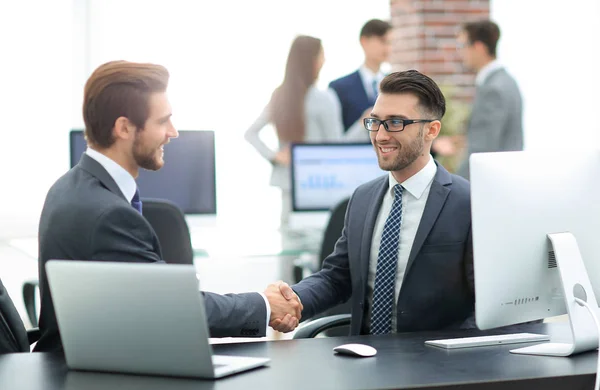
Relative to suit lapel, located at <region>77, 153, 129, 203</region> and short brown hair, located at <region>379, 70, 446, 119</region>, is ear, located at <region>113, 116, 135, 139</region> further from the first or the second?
short brown hair, located at <region>379, 70, 446, 119</region>

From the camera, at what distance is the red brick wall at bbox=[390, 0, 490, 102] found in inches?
276

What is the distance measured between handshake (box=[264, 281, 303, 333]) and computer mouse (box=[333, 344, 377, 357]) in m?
0.48

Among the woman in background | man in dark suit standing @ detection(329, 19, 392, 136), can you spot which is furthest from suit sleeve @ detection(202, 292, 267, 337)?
man in dark suit standing @ detection(329, 19, 392, 136)

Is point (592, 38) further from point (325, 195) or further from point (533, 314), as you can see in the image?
point (533, 314)

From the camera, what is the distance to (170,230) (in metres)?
3.33

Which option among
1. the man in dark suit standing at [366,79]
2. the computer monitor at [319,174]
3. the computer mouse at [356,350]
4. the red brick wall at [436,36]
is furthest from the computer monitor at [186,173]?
the red brick wall at [436,36]

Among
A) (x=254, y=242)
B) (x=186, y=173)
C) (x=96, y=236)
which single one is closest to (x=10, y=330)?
(x=96, y=236)

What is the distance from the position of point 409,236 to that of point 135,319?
1.03 m

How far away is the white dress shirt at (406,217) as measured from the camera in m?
2.66

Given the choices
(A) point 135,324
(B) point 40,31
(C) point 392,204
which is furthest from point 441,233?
(B) point 40,31

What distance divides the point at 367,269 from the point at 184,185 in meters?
1.97

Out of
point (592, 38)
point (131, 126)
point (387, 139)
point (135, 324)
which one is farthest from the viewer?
point (592, 38)

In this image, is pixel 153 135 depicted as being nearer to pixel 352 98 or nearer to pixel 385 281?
pixel 385 281

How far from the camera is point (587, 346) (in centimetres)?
215
